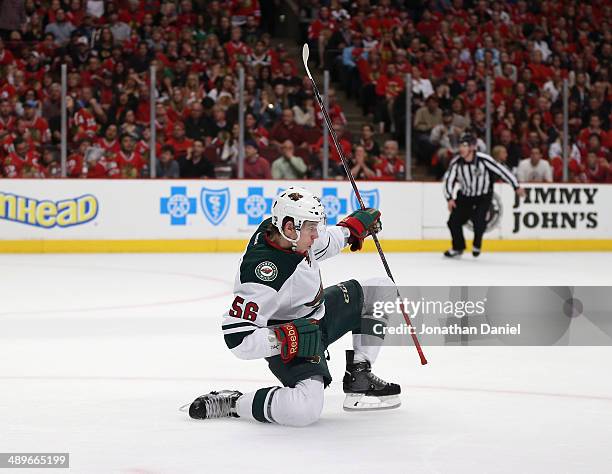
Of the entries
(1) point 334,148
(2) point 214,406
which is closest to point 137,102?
(1) point 334,148

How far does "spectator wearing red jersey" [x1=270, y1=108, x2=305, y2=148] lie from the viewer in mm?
13859

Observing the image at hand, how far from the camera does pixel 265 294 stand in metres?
4.21

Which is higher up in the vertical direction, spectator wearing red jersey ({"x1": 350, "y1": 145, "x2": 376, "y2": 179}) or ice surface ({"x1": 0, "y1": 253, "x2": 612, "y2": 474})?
spectator wearing red jersey ({"x1": 350, "y1": 145, "x2": 376, "y2": 179})

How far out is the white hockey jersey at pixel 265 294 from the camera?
417cm

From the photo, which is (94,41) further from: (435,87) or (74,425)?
(74,425)

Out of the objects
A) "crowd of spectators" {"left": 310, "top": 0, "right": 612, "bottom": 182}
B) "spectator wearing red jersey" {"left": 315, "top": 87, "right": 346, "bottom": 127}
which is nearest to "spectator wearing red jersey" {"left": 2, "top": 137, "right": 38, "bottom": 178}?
"spectator wearing red jersey" {"left": 315, "top": 87, "right": 346, "bottom": 127}

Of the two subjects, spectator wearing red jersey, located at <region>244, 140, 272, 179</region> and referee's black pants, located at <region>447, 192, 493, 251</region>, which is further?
spectator wearing red jersey, located at <region>244, 140, 272, 179</region>

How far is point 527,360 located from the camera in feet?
19.1

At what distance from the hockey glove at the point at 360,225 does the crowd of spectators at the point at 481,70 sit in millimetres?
9590

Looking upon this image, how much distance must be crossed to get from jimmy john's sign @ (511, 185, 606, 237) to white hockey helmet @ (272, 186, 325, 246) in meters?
10.9

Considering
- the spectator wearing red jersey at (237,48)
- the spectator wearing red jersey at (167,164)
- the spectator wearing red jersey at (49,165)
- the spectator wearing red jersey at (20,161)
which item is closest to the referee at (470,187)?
the spectator wearing red jersey at (167,164)

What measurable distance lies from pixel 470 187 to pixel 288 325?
30.4 ft

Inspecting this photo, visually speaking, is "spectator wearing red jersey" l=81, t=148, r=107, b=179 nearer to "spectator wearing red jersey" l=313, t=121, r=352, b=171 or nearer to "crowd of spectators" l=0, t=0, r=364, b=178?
"crowd of spectators" l=0, t=0, r=364, b=178

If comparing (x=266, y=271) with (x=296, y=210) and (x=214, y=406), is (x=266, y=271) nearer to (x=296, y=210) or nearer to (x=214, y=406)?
(x=296, y=210)
